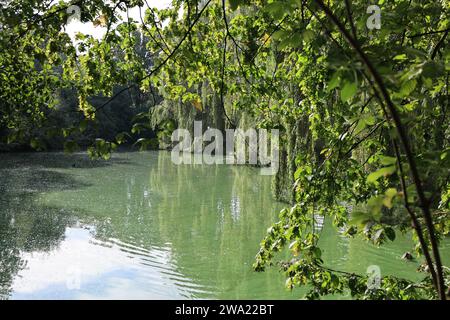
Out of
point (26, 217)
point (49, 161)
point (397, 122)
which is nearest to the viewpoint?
point (397, 122)

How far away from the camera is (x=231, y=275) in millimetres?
6039

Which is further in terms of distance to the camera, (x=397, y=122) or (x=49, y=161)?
(x=49, y=161)

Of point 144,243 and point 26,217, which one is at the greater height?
point 26,217

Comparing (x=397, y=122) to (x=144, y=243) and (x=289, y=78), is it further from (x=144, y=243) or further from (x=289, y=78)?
(x=144, y=243)

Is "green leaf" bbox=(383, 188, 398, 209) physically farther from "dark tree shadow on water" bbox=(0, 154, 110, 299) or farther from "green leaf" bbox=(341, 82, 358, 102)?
"dark tree shadow on water" bbox=(0, 154, 110, 299)

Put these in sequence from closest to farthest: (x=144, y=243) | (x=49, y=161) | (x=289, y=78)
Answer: (x=289, y=78) → (x=144, y=243) → (x=49, y=161)

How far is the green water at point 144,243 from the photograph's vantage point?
560 cm

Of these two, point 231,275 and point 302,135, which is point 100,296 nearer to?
point 231,275

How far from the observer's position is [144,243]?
7438 millimetres

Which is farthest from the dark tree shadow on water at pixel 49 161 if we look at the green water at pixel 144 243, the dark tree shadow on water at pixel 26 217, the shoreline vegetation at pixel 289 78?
the shoreline vegetation at pixel 289 78

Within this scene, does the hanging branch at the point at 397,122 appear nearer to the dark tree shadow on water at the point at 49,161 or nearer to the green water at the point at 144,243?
the green water at the point at 144,243

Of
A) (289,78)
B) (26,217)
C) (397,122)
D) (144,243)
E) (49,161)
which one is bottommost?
(144,243)

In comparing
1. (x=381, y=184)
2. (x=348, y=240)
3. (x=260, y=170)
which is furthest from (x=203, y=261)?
(x=260, y=170)

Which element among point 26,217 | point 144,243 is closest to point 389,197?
point 144,243
